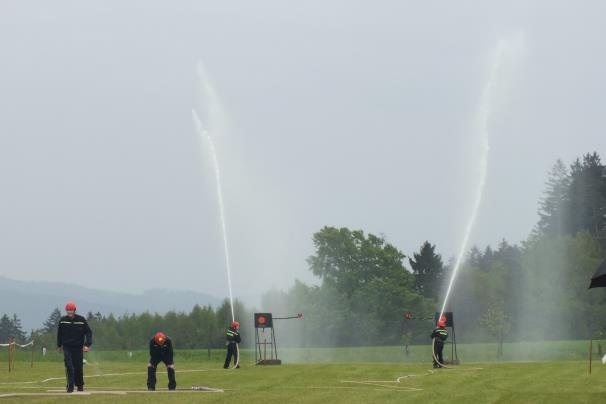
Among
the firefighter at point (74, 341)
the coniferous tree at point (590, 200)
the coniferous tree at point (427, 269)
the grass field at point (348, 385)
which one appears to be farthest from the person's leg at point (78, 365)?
the coniferous tree at point (590, 200)

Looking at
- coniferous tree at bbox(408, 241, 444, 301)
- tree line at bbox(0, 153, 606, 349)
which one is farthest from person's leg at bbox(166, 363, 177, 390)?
coniferous tree at bbox(408, 241, 444, 301)

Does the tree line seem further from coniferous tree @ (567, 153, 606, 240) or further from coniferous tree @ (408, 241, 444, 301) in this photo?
coniferous tree @ (567, 153, 606, 240)

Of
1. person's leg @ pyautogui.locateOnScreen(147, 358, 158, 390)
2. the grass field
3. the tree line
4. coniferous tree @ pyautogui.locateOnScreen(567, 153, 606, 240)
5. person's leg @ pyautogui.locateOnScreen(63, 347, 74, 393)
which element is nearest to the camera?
the grass field

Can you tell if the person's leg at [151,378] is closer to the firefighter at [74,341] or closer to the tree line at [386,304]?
the firefighter at [74,341]

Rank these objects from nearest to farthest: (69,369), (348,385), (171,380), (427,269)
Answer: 1. (69,369)
2. (171,380)
3. (348,385)
4. (427,269)

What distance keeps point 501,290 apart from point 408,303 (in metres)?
14.3

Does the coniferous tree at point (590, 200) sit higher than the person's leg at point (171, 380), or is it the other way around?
the coniferous tree at point (590, 200)

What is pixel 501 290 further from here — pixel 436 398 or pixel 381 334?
pixel 436 398

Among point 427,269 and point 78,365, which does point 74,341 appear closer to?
point 78,365

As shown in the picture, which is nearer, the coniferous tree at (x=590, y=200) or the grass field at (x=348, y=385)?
the grass field at (x=348, y=385)

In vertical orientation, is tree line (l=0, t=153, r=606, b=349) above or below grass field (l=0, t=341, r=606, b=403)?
above

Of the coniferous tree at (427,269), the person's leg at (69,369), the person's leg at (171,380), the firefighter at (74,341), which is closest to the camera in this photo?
the person's leg at (69,369)

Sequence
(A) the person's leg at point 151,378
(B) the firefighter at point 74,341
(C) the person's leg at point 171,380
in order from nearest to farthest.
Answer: (B) the firefighter at point 74,341
(A) the person's leg at point 151,378
(C) the person's leg at point 171,380

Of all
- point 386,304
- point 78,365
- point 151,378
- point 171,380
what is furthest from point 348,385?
point 386,304
